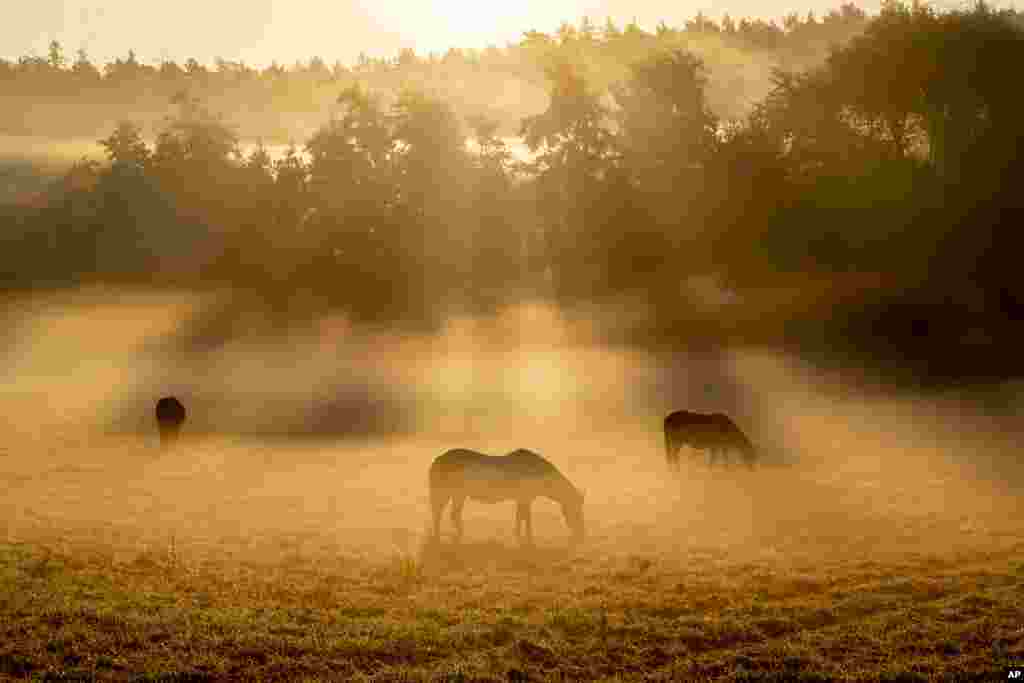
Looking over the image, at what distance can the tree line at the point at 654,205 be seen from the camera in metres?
54.6

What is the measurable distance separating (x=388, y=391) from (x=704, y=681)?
32129 mm

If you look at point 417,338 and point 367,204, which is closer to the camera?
point 417,338

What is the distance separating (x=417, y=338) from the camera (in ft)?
181

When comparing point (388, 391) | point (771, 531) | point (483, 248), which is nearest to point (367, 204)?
point (483, 248)

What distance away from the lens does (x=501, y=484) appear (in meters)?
18.5

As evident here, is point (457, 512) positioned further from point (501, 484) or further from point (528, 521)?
point (528, 521)

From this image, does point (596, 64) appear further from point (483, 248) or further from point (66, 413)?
point (66, 413)

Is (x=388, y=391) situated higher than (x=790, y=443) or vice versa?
(x=388, y=391)

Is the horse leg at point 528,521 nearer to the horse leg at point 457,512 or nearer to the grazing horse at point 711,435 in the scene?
the horse leg at point 457,512

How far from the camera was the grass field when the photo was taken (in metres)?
12.4

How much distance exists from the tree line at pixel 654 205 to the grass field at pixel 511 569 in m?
26.1

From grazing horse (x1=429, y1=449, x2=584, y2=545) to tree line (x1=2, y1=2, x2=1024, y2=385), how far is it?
3404 centimetres

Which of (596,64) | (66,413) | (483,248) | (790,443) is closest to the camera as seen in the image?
(790,443)

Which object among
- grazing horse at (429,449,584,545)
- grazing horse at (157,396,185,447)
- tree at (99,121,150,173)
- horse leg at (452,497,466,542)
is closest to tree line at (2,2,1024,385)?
tree at (99,121,150,173)
